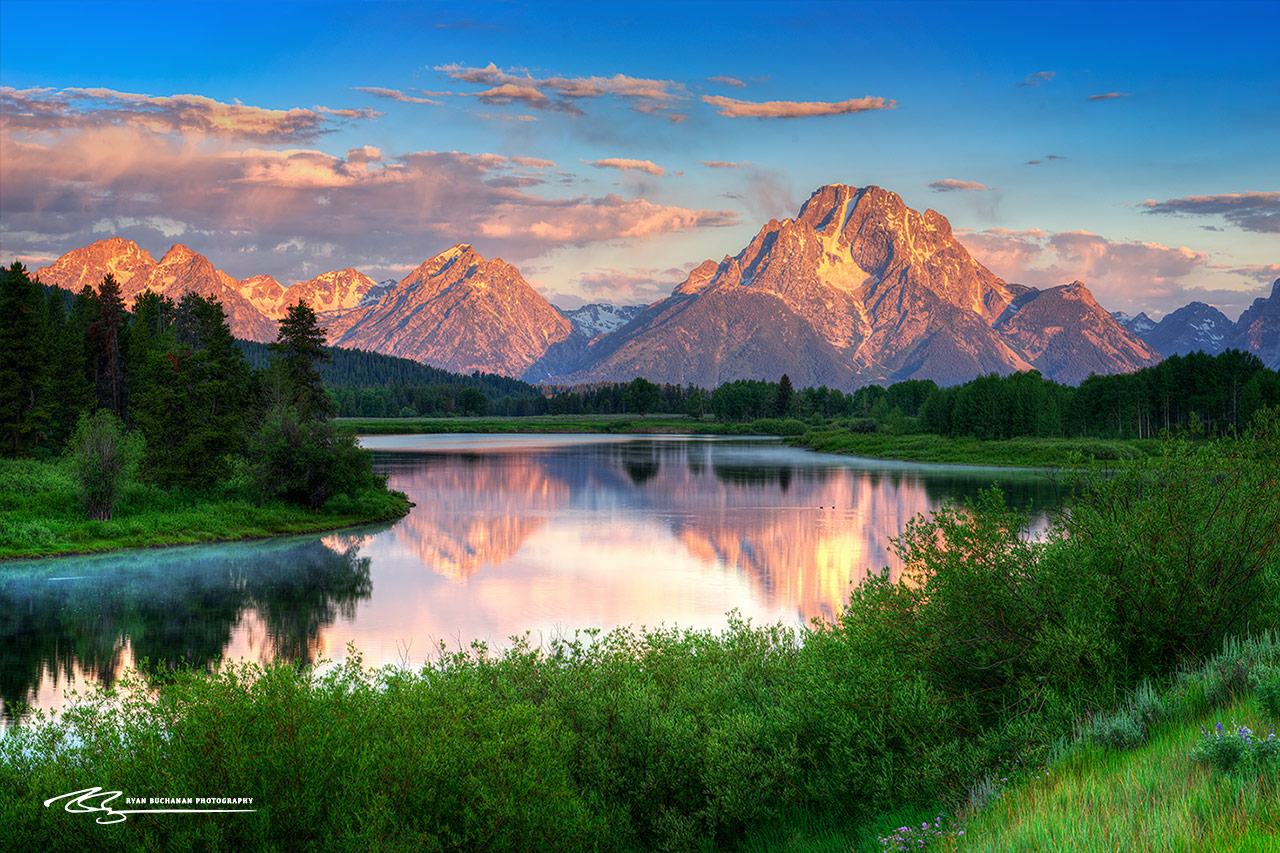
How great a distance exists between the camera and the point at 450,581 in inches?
1623

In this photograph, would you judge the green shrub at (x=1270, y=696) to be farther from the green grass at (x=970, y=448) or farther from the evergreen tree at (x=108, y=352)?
the green grass at (x=970, y=448)

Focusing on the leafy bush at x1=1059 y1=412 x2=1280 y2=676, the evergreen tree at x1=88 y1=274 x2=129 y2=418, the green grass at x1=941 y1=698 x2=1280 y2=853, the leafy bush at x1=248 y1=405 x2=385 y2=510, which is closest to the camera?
the green grass at x1=941 y1=698 x2=1280 y2=853

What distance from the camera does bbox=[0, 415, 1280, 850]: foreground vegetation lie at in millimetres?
10438

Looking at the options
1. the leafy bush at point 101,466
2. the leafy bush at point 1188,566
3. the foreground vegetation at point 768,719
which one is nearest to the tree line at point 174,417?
the leafy bush at point 101,466

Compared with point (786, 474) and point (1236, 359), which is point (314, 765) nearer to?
point (786, 474)

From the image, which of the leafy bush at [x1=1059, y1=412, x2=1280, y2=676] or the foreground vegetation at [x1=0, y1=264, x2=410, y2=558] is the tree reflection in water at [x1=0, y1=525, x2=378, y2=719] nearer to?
the foreground vegetation at [x1=0, y1=264, x2=410, y2=558]

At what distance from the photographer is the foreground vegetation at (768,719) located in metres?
10.4

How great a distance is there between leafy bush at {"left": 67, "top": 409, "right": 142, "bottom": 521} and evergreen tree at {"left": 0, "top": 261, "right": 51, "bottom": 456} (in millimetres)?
17908

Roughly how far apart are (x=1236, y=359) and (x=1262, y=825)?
15412 cm

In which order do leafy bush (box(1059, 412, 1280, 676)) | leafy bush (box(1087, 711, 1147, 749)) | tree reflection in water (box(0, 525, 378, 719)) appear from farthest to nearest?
tree reflection in water (box(0, 525, 378, 719))
leafy bush (box(1059, 412, 1280, 676))
leafy bush (box(1087, 711, 1147, 749))

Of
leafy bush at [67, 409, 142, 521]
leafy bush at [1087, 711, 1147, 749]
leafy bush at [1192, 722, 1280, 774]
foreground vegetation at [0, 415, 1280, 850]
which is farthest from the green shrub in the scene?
leafy bush at [67, 409, 142, 521]
